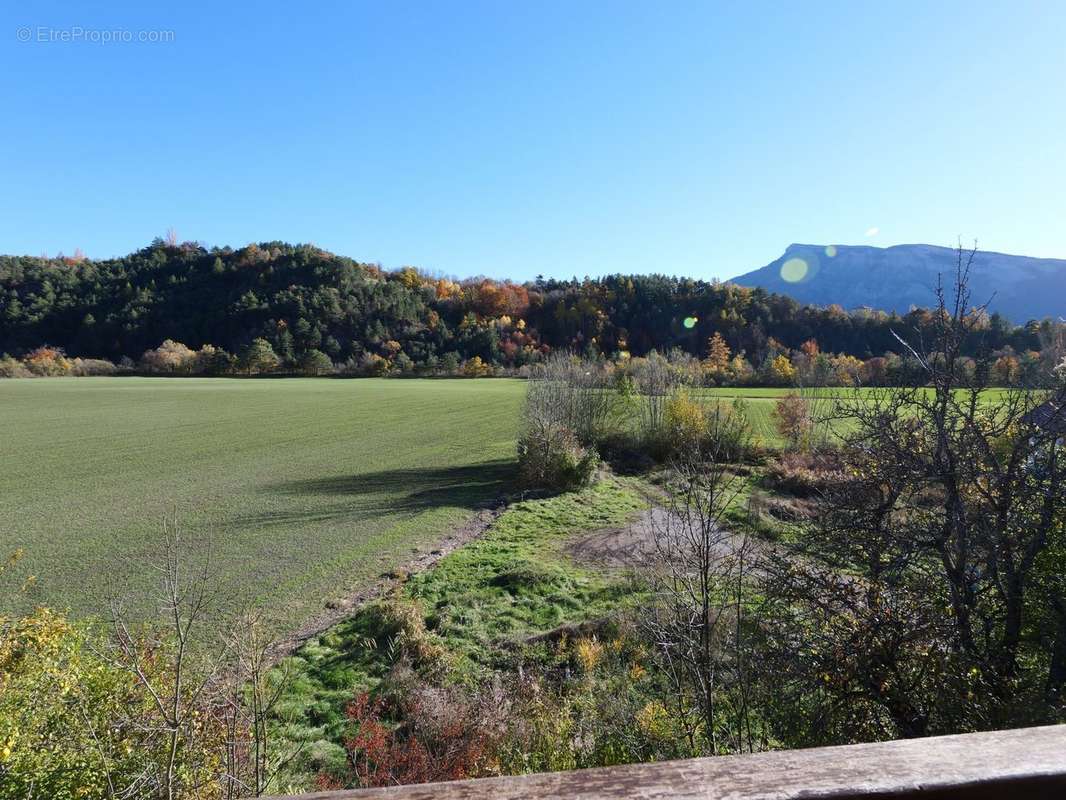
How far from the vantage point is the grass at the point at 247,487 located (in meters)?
17.1

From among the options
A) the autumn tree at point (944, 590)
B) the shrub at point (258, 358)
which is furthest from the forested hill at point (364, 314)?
the autumn tree at point (944, 590)

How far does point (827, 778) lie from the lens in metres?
1.22

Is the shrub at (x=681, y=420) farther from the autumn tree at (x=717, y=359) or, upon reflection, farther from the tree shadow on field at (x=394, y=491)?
the autumn tree at (x=717, y=359)

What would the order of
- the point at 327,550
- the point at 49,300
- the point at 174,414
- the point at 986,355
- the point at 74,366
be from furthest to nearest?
the point at 49,300 → the point at 74,366 → the point at 174,414 → the point at 327,550 → the point at 986,355

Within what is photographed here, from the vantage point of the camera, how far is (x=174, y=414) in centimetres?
5412

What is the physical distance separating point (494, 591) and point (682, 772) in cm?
1566

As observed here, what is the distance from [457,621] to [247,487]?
18887mm

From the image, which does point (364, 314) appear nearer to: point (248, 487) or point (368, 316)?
point (368, 316)

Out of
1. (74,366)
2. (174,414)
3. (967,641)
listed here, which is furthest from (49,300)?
(967,641)

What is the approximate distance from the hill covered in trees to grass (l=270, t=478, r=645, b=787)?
92338mm

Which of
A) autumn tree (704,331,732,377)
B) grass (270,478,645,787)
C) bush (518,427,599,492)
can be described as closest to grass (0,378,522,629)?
bush (518,427,599,492)

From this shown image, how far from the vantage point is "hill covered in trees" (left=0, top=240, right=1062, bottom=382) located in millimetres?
117938

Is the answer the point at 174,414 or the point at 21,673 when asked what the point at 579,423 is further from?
the point at 174,414

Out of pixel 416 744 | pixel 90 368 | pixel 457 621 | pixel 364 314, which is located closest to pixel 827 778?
pixel 416 744
